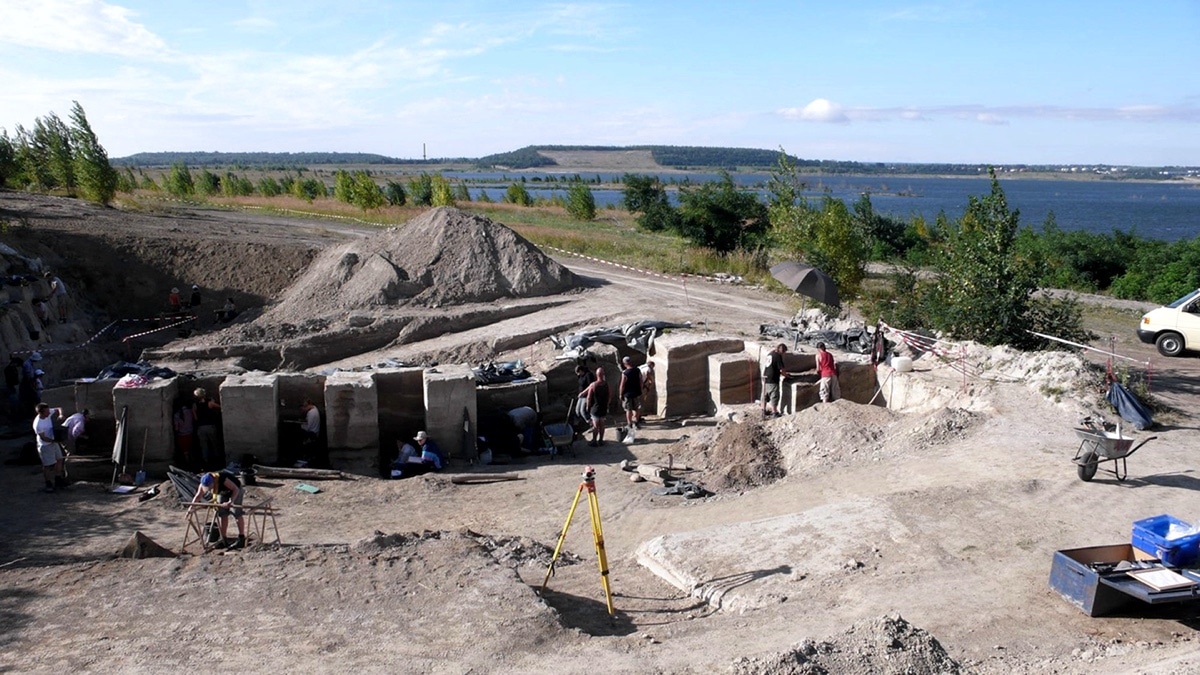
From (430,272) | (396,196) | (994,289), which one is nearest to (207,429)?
(430,272)

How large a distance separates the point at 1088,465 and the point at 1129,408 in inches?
137

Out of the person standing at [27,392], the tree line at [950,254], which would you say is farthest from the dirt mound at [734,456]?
the person standing at [27,392]

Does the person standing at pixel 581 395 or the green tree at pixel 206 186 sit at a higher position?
the green tree at pixel 206 186

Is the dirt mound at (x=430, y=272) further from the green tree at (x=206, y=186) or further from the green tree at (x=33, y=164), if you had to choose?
the green tree at (x=206, y=186)

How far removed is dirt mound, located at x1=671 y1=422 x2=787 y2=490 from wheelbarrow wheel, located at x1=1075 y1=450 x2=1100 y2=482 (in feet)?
12.9

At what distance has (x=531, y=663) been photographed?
24.7 ft

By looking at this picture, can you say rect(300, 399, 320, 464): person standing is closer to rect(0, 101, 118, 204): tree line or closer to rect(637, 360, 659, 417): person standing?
rect(637, 360, 659, 417): person standing

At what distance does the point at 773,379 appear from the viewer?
15.8 m

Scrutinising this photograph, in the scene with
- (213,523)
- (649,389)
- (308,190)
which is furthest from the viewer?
(308,190)

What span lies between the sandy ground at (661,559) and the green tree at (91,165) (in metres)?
32.6

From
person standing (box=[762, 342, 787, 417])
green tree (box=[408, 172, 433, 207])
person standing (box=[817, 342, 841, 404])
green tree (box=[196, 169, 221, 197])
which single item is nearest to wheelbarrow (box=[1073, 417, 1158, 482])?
person standing (box=[817, 342, 841, 404])

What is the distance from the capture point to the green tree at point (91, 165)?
41.9 meters

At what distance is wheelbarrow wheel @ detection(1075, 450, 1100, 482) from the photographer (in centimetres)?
1109

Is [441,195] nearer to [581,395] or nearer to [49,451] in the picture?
[581,395]
